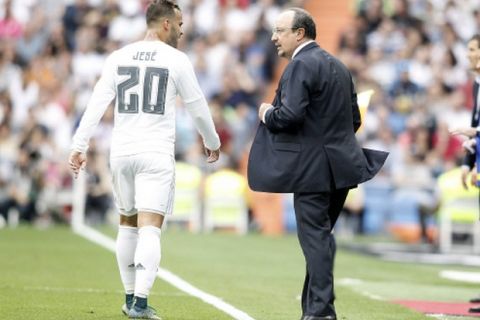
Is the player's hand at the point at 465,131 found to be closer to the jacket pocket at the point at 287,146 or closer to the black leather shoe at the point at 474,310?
the black leather shoe at the point at 474,310

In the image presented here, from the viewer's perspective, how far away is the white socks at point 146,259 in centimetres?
866

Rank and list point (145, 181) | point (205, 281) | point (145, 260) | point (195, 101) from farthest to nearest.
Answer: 1. point (205, 281)
2. point (195, 101)
3. point (145, 181)
4. point (145, 260)

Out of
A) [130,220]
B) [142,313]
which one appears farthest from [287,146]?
[142,313]

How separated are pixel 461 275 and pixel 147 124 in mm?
6904

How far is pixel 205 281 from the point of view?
12.6 metres

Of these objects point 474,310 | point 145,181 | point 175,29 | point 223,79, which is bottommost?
point 474,310

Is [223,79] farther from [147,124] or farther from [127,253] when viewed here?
[147,124]

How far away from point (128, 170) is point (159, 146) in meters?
0.28

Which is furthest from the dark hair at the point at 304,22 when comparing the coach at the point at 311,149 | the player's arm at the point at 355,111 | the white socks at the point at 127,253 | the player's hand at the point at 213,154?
the white socks at the point at 127,253

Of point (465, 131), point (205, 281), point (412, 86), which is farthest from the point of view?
point (412, 86)

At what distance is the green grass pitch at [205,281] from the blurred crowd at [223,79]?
314 centimetres

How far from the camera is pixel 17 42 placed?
2608 centimetres

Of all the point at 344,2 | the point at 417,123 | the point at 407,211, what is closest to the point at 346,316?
the point at 407,211

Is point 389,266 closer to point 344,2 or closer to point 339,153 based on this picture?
point 339,153
